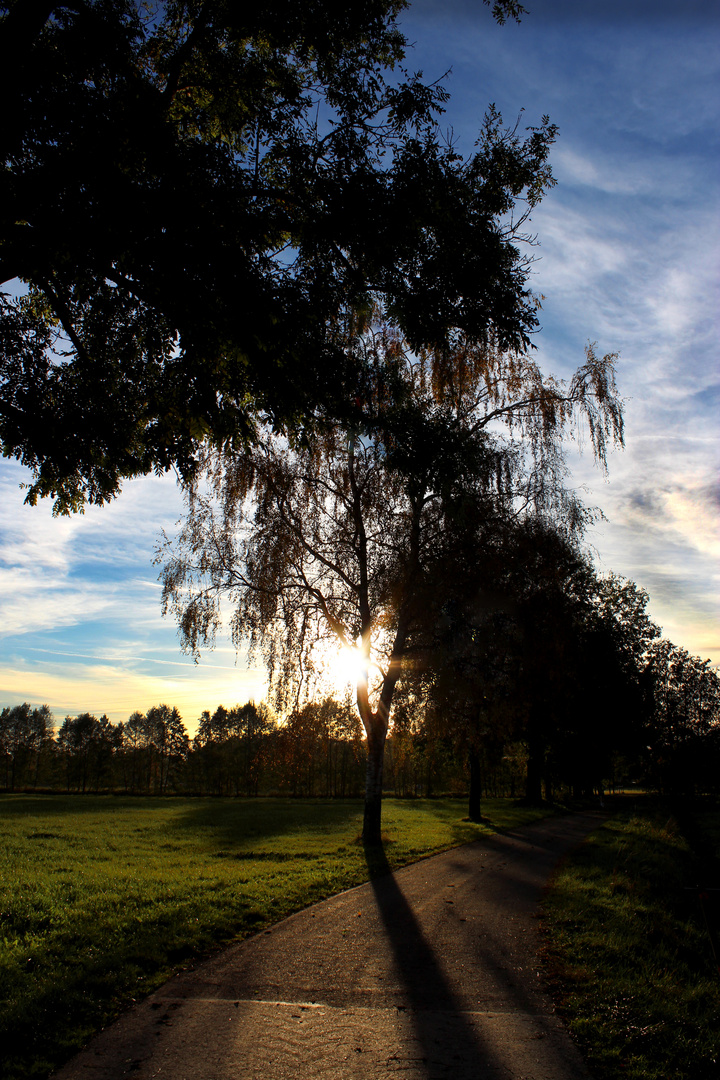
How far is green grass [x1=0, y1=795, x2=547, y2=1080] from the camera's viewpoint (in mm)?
5535

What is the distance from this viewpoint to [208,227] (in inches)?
280

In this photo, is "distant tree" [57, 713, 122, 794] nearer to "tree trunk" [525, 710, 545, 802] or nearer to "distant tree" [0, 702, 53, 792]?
"distant tree" [0, 702, 53, 792]

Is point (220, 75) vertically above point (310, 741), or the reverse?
point (220, 75)

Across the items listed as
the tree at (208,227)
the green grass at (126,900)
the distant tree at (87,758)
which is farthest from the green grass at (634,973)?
the distant tree at (87,758)

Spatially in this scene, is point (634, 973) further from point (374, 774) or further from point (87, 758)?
point (87, 758)

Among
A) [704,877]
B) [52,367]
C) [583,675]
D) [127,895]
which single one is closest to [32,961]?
[127,895]

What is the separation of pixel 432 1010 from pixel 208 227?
8703mm

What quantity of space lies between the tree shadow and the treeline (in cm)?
768

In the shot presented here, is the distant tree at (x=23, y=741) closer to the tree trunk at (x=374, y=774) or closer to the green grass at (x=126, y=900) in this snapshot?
the green grass at (x=126, y=900)

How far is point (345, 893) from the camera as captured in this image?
36.1 ft

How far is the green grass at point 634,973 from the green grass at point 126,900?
4.21 meters

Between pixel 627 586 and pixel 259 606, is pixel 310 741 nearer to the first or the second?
pixel 259 606

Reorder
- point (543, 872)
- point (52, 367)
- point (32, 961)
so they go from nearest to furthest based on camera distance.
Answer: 1. point (32, 961)
2. point (52, 367)
3. point (543, 872)

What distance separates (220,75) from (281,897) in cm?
1312
